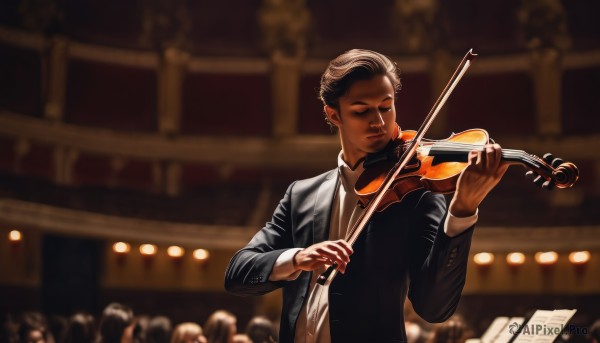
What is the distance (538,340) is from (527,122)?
10.9 meters

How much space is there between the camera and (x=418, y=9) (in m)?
13.3

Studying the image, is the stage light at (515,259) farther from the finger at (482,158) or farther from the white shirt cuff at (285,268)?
the finger at (482,158)

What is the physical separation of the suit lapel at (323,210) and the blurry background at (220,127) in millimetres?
8679

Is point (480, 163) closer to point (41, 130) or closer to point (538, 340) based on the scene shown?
point (538, 340)

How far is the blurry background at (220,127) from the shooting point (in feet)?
35.3

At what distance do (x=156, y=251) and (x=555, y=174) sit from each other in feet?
33.9

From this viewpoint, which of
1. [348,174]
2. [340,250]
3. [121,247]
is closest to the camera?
[340,250]

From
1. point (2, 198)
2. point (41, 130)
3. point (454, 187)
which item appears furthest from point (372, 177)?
point (41, 130)

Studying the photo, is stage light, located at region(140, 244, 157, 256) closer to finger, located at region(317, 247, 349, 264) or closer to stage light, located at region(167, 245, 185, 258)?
stage light, located at region(167, 245, 185, 258)

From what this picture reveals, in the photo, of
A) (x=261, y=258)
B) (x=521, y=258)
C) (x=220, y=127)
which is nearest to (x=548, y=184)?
(x=261, y=258)

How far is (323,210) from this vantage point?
6.31ft

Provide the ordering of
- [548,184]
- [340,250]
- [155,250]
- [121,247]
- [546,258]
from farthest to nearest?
1. [155,250]
2. [121,247]
3. [546,258]
4. [548,184]
5. [340,250]

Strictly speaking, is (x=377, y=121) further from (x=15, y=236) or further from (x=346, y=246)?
(x=15, y=236)

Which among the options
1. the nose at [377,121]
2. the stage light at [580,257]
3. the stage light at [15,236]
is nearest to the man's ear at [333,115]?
the nose at [377,121]
